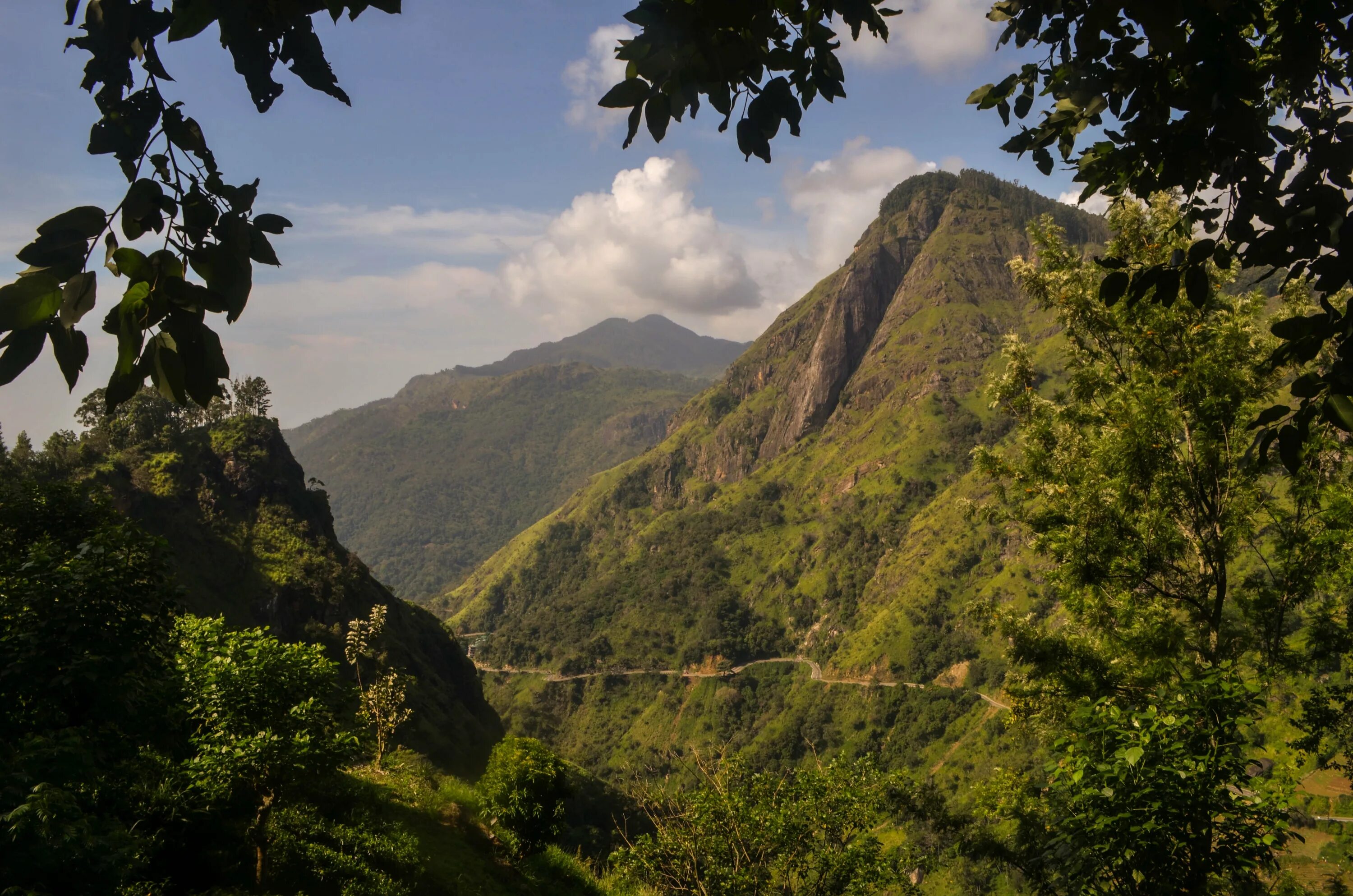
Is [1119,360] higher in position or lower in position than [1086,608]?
higher

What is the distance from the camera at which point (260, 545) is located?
207 feet

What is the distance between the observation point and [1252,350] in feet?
33.6

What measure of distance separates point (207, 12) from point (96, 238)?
0.81 m

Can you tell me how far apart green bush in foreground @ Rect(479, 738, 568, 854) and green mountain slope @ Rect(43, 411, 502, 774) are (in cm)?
3304

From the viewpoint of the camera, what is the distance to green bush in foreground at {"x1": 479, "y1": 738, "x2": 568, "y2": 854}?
17531 millimetres

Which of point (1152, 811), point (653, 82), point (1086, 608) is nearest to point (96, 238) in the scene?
point (653, 82)

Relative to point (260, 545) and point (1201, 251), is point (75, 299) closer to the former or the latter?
point (1201, 251)

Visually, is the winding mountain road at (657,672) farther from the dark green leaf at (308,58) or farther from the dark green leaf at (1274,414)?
the dark green leaf at (308,58)

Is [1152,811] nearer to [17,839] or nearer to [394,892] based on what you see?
[17,839]

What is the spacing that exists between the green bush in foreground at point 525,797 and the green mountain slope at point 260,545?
3304cm

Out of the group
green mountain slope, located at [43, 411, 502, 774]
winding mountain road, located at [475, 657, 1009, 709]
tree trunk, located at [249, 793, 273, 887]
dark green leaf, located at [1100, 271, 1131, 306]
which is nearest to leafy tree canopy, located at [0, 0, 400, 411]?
dark green leaf, located at [1100, 271, 1131, 306]

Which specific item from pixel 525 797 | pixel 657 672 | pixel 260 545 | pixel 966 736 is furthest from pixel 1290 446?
pixel 657 672

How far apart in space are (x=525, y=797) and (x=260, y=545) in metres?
57.3

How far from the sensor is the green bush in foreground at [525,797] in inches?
690
